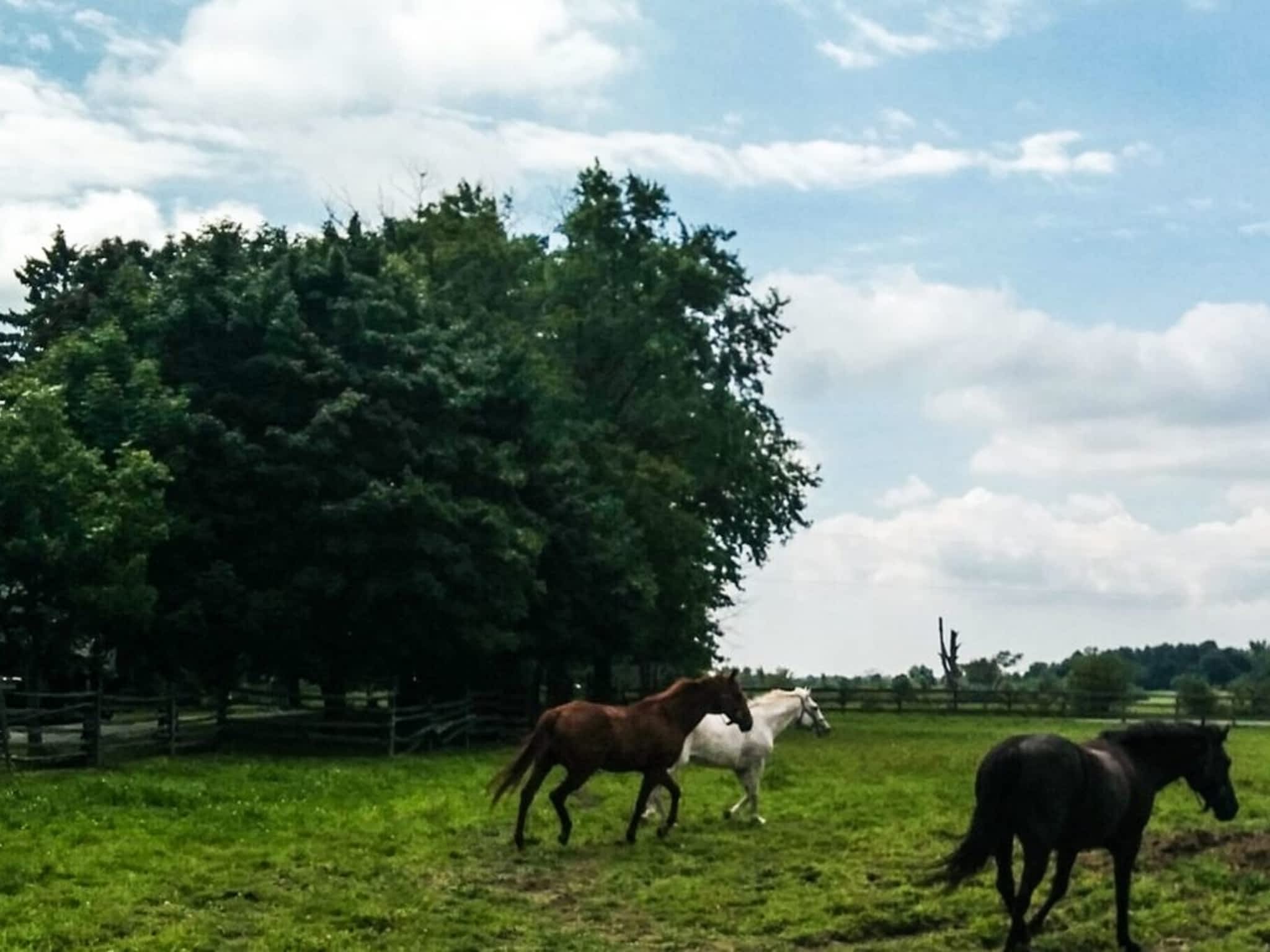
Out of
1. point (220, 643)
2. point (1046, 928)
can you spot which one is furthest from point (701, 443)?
point (1046, 928)

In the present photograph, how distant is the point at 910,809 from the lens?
1986 centimetres

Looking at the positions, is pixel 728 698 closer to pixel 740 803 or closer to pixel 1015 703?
pixel 740 803

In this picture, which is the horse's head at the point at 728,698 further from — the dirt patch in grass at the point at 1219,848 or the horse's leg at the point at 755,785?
the dirt patch in grass at the point at 1219,848

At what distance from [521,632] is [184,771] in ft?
37.1

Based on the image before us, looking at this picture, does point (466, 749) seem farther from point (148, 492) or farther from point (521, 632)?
point (148, 492)

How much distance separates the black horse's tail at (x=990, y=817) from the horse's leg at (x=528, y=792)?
5.70 m

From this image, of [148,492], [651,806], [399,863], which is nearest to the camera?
[399,863]

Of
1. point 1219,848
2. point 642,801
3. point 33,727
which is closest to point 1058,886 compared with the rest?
point 1219,848

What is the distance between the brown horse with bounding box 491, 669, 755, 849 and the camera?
16.5 metres

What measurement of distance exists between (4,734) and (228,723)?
6414 millimetres

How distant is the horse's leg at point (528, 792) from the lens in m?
16.2

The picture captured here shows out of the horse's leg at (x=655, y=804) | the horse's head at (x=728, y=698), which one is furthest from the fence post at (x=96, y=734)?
the horse's head at (x=728, y=698)

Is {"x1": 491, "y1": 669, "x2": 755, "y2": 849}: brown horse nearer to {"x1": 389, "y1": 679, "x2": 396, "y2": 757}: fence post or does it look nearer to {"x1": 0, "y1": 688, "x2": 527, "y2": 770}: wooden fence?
{"x1": 0, "y1": 688, "x2": 527, "y2": 770}: wooden fence

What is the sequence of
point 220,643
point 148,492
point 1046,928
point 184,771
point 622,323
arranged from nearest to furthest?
1. point 1046,928
2. point 184,771
3. point 148,492
4. point 220,643
5. point 622,323
